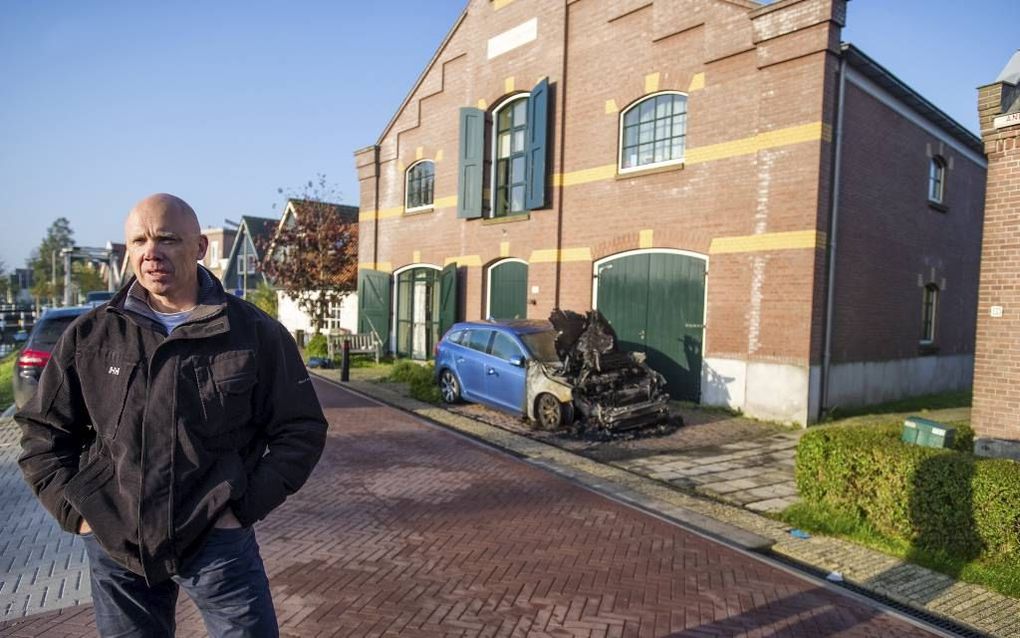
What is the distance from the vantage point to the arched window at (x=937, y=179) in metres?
→ 13.8

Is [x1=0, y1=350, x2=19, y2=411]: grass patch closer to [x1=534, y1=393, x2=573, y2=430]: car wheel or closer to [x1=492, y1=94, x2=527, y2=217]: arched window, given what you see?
[x1=534, y1=393, x2=573, y2=430]: car wheel

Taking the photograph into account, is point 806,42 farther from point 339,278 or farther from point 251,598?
point 339,278

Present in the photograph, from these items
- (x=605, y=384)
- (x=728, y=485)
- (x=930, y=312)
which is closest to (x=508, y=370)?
(x=605, y=384)

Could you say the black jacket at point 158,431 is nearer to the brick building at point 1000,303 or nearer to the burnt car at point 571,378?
the burnt car at point 571,378

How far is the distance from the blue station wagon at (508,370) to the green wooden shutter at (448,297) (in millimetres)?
4780

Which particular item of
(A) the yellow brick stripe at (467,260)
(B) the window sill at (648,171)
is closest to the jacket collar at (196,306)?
(B) the window sill at (648,171)

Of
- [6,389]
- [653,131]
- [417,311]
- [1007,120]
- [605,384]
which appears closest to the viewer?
[1007,120]

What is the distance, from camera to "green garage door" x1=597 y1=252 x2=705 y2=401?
11.8 meters

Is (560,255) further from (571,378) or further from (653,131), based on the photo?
(571,378)

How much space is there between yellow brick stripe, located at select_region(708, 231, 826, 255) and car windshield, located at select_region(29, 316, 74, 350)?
32.2 feet

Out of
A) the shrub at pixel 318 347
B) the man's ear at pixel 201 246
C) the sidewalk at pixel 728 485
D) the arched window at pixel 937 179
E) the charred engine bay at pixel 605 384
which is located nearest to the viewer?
the man's ear at pixel 201 246

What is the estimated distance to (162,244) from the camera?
2244 mm

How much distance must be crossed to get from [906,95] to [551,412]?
8.93 m

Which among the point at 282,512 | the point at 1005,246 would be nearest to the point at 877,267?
the point at 1005,246
